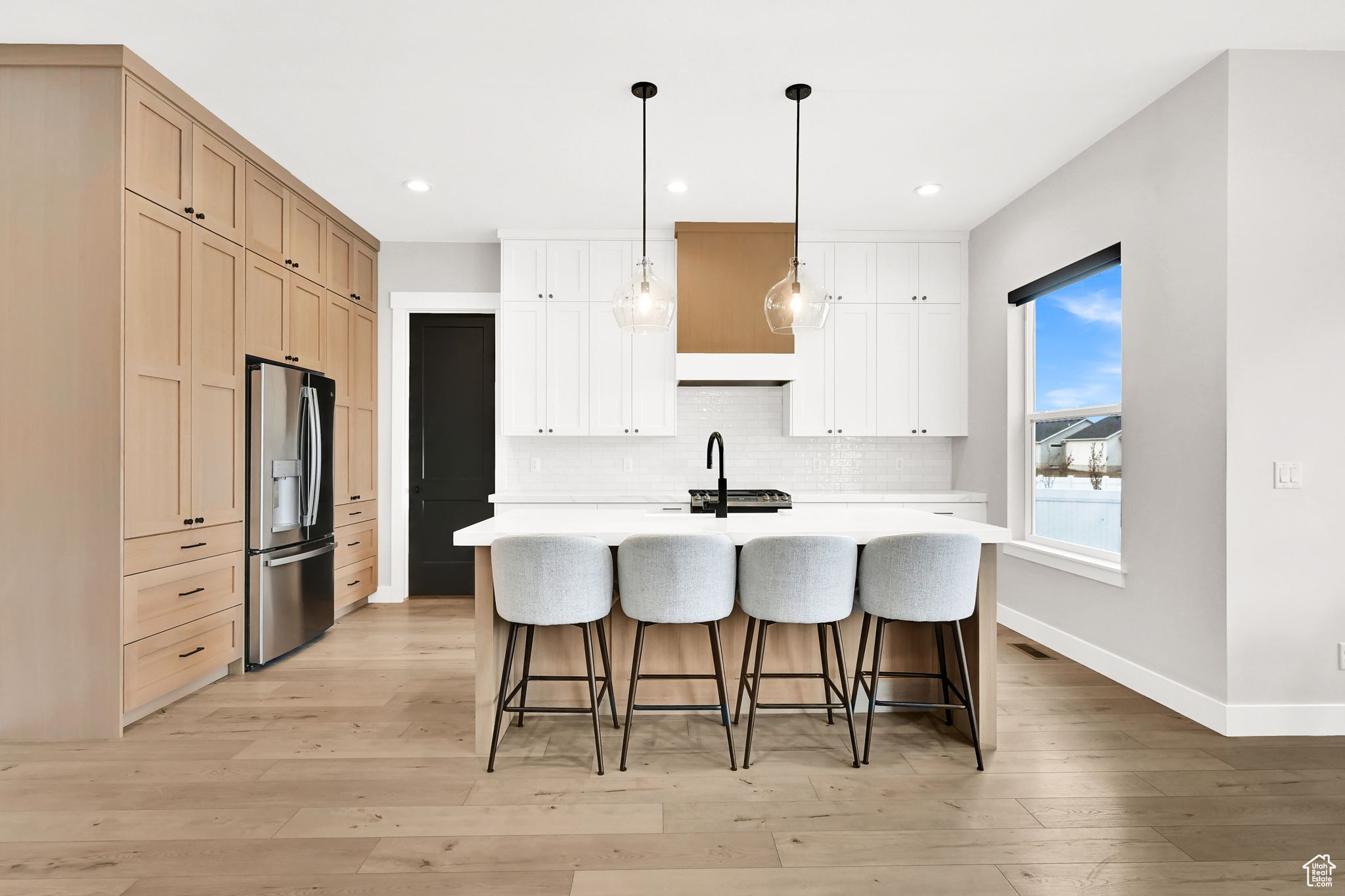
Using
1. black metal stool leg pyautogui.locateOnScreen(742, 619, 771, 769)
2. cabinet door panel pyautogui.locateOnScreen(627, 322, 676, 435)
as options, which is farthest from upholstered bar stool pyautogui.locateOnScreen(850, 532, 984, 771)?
cabinet door panel pyautogui.locateOnScreen(627, 322, 676, 435)

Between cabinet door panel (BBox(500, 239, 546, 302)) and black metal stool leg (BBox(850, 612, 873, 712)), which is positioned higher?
cabinet door panel (BBox(500, 239, 546, 302))

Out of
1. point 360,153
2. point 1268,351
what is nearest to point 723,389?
point 360,153

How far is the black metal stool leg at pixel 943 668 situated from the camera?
2.70m

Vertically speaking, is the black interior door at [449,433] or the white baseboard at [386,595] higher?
the black interior door at [449,433]

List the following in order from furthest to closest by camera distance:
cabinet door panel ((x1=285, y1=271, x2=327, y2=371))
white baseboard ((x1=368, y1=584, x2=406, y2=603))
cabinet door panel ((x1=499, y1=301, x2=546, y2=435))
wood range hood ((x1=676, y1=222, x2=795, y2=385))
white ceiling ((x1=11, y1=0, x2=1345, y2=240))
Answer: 1. white baseboard ((x1=368, y1=584, x2=406, y2=603))
2. cabinet door panel ((x1=499, y1=301, x2=546, y2=435))
3. wood range hood ((x1=676, y1=222, x2=795, y2=385))
4. cabinet door panel ((x1=285, y1=271, x2=327, y2=371))
5. white ceiling ((x1=11, y1=0, x2=1345, y2=240))

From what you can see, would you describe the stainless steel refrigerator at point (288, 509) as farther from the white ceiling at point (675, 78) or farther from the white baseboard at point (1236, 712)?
the white baseboard at point (1236, 712)

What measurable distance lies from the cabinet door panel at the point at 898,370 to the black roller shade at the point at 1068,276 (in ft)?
2.48

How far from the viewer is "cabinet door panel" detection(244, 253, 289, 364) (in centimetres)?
357

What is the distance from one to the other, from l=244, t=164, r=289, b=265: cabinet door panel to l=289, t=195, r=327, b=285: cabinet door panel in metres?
0.07

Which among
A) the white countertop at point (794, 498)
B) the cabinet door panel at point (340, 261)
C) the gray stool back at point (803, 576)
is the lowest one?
the gray stool back at point (803, 576)

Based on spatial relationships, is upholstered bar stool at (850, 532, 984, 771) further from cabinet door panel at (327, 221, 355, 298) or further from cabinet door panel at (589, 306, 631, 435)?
cabinet door panel at (327, 221, 355, 298)

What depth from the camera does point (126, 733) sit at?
2.76 meters

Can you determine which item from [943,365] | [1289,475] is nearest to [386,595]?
[943,365]

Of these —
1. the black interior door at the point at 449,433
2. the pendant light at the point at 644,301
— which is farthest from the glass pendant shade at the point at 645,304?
the black interior door at the point at 449,433
